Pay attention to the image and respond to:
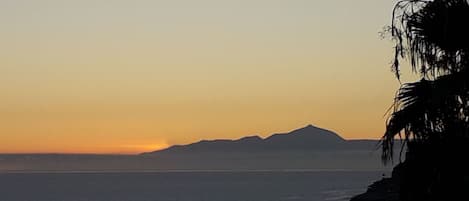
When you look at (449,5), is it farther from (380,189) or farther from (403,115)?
(380,189)

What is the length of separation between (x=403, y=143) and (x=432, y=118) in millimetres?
489

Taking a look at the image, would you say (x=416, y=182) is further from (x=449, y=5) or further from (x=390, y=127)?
(x=449, y=5)

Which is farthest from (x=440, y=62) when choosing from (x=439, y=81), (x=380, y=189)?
(x=380, y=189)

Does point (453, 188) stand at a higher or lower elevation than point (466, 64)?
lower

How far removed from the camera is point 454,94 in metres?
13.5

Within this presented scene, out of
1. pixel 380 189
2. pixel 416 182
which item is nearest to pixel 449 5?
pixel 416 182

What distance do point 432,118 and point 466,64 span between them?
0.71m

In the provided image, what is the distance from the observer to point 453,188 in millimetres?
13820

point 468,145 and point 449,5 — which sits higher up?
point 449,5

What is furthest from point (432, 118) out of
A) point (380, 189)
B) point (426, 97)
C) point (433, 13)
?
point (380, 189)

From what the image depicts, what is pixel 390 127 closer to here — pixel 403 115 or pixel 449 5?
pixel 403 115

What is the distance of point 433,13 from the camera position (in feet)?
45.8

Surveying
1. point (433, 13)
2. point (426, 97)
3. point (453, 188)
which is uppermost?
point (433, 13)

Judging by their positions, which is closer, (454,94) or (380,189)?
(454,94)
